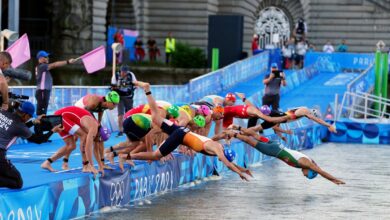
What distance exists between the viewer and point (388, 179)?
22.0 metres

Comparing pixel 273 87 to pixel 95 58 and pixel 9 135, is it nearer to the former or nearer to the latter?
pixel 95 58

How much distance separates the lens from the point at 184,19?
2319 inches

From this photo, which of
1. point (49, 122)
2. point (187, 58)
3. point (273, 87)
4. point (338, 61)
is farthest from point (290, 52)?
point (49, 122)

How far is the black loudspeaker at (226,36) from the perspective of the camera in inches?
1769

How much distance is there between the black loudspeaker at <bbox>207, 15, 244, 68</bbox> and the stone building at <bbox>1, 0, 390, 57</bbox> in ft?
23.3

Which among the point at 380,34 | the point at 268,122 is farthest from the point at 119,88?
the point at 380,34

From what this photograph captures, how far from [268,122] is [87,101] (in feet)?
25.1

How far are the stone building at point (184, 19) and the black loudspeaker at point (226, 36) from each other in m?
7.11

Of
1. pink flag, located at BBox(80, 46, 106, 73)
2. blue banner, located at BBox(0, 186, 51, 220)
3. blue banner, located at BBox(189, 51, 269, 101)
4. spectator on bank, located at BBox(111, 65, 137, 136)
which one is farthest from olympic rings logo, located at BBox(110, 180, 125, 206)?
blue banner, located at BBox(189, 51, 269, 101)

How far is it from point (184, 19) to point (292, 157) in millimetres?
40412

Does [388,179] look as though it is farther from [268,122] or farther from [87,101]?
[87,101]

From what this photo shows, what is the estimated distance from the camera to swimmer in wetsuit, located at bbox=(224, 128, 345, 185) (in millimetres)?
18828

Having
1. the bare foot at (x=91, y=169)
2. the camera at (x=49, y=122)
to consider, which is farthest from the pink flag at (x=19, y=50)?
the camera at (x=49, y=122)

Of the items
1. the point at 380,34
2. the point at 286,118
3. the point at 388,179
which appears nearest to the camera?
the point at 388,179
